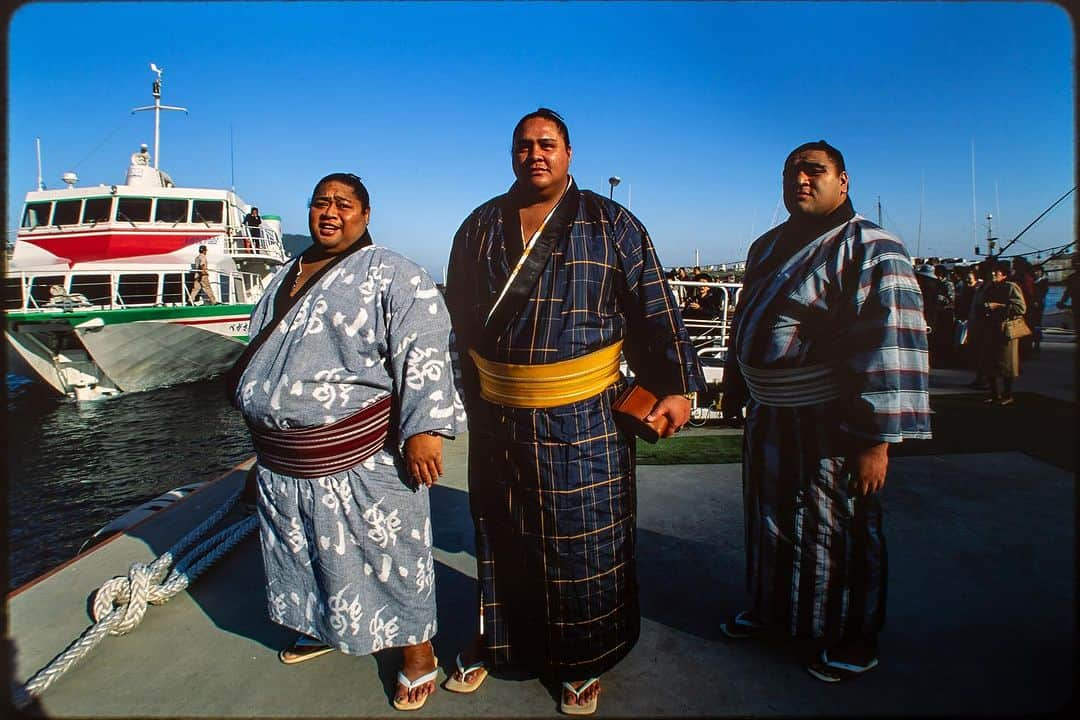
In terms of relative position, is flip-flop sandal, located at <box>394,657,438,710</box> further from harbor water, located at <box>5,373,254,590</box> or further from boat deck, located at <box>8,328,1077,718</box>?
harbor water, located at <box>5,373,254,590</box>

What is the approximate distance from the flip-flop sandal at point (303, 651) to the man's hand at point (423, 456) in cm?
74

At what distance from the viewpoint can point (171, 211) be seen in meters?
15.0

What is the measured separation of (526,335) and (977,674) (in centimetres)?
166

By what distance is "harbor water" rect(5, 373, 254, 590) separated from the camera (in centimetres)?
634

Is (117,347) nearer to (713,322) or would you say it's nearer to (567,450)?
(713,322)

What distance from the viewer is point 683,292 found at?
7711 mm

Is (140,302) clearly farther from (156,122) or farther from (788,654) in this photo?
(788,654)

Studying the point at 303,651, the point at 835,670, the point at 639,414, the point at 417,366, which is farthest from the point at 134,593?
the point at 835,670

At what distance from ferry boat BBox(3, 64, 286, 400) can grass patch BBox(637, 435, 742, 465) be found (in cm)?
1304

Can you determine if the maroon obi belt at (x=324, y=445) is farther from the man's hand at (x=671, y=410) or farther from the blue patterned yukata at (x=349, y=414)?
the man's hand at (x=671, y=410)

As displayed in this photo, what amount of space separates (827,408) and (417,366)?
125cm

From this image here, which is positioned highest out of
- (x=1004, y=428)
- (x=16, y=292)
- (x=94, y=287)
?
(x=94, y=287)

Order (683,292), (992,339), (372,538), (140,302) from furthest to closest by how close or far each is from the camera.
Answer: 1. (140,302)
2. (683,292)
3. (992,339)
4. (372,538)

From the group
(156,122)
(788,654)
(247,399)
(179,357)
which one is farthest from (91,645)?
(156,122)
